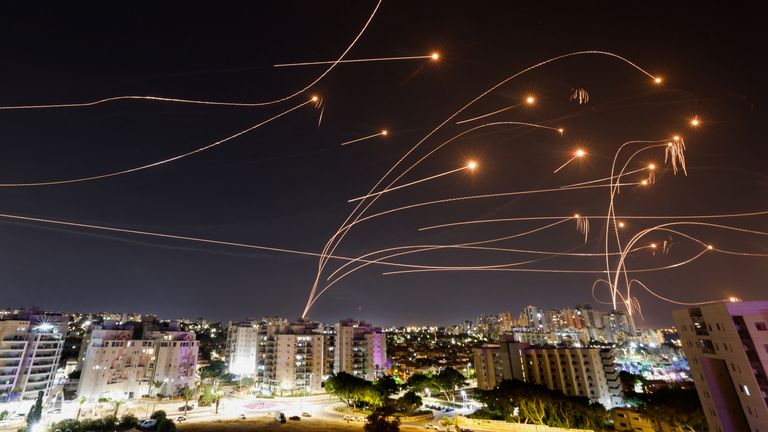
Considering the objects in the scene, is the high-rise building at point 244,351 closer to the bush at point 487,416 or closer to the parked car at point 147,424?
the parked car at point 147,424

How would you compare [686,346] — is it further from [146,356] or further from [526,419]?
[146,356]

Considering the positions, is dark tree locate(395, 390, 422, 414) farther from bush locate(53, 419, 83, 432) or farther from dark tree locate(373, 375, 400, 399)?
bush locate(53, 419, 83, 432)

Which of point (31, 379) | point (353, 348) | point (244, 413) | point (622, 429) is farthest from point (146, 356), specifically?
point (622, 429)

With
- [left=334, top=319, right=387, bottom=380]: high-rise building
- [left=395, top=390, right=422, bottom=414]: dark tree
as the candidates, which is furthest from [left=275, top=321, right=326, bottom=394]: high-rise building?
[left=395, top=390, right=422, bottom=414]: dark tree

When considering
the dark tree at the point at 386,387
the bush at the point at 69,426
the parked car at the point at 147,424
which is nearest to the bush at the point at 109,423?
the bush at the point at 69,426

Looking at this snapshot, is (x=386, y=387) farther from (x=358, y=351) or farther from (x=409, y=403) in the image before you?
(x=358, y=351)

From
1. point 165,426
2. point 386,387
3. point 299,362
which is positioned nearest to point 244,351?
point 299,362
